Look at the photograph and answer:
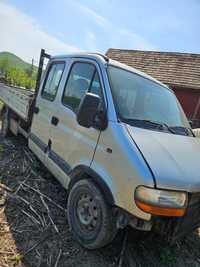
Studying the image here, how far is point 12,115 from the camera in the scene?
21.0 feet

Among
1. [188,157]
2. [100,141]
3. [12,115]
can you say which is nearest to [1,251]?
[100,141]

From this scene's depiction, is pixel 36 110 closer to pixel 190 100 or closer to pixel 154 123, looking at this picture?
pixel 154 123

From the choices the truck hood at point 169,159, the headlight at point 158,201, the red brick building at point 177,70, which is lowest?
the headlight at point 158,201

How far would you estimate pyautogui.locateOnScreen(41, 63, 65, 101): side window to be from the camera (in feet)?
13.8

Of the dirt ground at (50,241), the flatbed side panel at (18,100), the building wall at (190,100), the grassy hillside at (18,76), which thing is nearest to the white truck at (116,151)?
the dirt ground at (50,241)

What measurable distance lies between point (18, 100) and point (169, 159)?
13.8 feet

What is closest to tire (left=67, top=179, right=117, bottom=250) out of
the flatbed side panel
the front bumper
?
the front bumper

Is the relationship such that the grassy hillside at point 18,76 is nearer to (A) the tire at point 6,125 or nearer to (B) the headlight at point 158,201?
(A) the tire at point 6,125

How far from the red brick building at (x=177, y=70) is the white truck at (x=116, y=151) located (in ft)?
39.4

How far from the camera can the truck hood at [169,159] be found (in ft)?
7.90

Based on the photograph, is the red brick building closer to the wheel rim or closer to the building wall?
the building wall

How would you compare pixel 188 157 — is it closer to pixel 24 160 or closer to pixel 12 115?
pixel 24 160

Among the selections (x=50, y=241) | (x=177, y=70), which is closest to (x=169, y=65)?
(x=177, y=70)

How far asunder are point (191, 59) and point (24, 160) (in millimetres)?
14916
